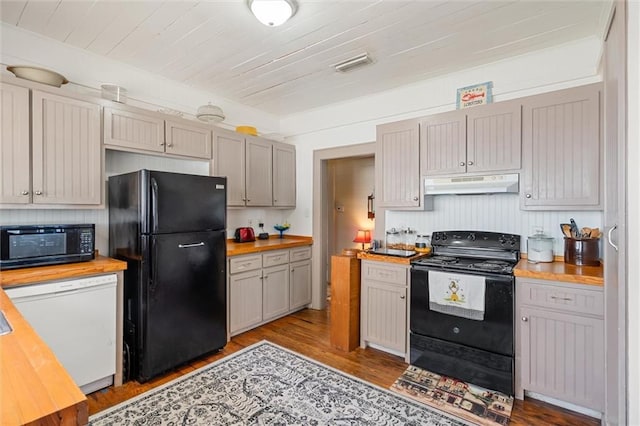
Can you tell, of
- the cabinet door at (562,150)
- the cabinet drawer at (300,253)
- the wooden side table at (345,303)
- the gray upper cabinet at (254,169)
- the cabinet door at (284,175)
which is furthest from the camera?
the cabinet door at (284,175)

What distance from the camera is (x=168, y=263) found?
97.8 inches

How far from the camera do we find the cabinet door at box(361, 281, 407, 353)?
107 inches

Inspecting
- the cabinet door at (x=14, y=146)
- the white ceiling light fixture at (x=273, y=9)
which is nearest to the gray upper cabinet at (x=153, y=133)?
the cabinet door at (x=14, y=146)

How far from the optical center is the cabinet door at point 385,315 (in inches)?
107

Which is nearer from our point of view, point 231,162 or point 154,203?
point 154,203

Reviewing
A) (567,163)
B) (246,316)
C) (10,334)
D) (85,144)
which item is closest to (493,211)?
(567,163)

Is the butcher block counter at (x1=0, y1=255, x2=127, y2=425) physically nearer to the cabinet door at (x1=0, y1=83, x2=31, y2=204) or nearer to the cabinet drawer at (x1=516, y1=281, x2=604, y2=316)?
the cabinet door at (x1=0, y1=83, x2=31, y2=204)

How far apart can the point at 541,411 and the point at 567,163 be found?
171 centimetres

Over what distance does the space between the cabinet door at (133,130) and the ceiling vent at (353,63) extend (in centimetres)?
171

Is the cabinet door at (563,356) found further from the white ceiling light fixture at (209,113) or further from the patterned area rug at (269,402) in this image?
the white ceiling light fixture at (209,113)

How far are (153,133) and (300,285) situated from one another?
237cm

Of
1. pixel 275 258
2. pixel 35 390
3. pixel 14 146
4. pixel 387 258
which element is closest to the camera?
pixel 35 390

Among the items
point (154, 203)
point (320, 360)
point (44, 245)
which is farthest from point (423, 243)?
point (44, 245)
